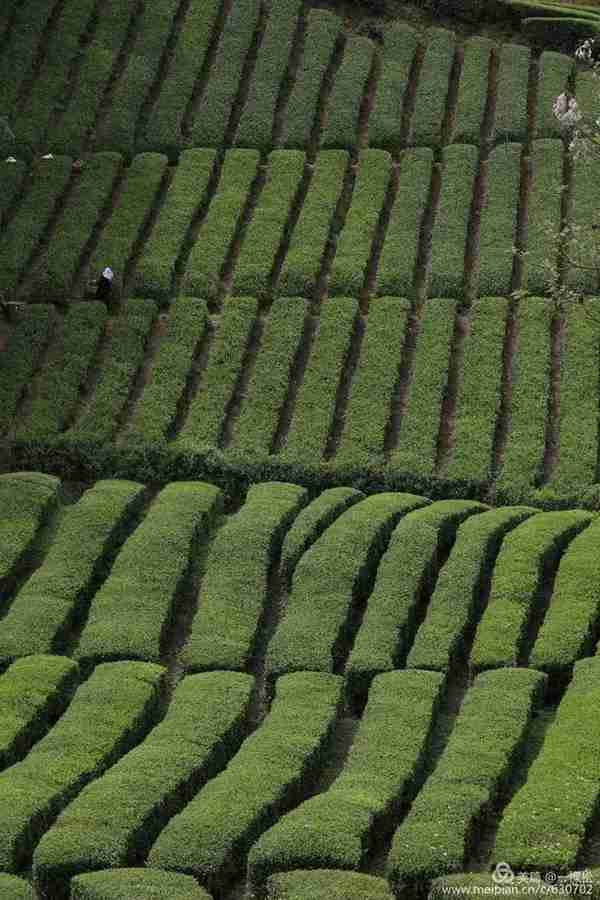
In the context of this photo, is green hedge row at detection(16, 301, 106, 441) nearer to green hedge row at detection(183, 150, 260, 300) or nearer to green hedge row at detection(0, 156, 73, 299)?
green hedge row at detection(0, 156, 73, 299)

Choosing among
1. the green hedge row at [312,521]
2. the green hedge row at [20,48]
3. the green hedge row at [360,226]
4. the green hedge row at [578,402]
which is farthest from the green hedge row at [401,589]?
the green hedge row at [20,48]

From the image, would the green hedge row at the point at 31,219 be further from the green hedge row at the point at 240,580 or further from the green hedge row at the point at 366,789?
the green hedge row at the point at 366,789

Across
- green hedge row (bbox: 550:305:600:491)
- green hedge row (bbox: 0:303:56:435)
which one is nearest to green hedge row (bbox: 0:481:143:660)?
green hedge row (bbox: 0:303:56:435)

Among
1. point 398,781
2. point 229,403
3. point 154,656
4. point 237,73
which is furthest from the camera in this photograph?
point 237,73

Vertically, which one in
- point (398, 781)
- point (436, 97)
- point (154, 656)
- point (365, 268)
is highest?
point (436, 97)

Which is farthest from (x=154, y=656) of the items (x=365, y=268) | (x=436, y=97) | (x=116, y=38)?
(x=116, y=38)

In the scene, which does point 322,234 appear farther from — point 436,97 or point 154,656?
point 154,656

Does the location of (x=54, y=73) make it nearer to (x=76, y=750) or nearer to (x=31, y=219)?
(x=31, y=219)
